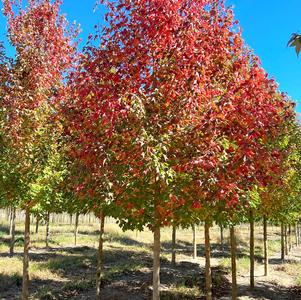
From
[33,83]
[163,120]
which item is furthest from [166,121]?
[33,83]

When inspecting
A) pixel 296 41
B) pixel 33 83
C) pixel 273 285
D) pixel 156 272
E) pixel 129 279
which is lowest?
pixel 273 285

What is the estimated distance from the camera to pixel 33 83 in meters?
9.92

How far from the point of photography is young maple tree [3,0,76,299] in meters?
9.32

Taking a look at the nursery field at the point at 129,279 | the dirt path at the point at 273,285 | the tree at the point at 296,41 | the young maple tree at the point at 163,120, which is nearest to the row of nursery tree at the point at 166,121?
the young maple tree at the point at 163,120

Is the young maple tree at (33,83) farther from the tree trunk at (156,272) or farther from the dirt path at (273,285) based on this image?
the dirt path at (273,285)

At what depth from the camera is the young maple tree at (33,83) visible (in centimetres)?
932

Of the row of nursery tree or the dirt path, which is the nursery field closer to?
the dirt path

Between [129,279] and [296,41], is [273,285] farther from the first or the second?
[296,41]

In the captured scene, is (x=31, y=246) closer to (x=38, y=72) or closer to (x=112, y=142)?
(x=38, y=72)

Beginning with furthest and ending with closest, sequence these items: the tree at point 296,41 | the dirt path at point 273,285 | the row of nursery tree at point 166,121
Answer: the dirt path at point 273,285 < the row of nursery tree at point 166,121 < the tree at point 296,41

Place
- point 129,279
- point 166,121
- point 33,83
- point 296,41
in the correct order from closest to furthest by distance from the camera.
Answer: point 296,41 < point 166,121 < point 33,83 < point 129,279

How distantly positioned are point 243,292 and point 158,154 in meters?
12.1

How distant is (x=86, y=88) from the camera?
7.04m

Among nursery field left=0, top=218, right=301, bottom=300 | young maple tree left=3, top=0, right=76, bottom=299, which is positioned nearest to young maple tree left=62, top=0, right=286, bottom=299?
young maple tree left=3, top=0, right=76, bottom=299
